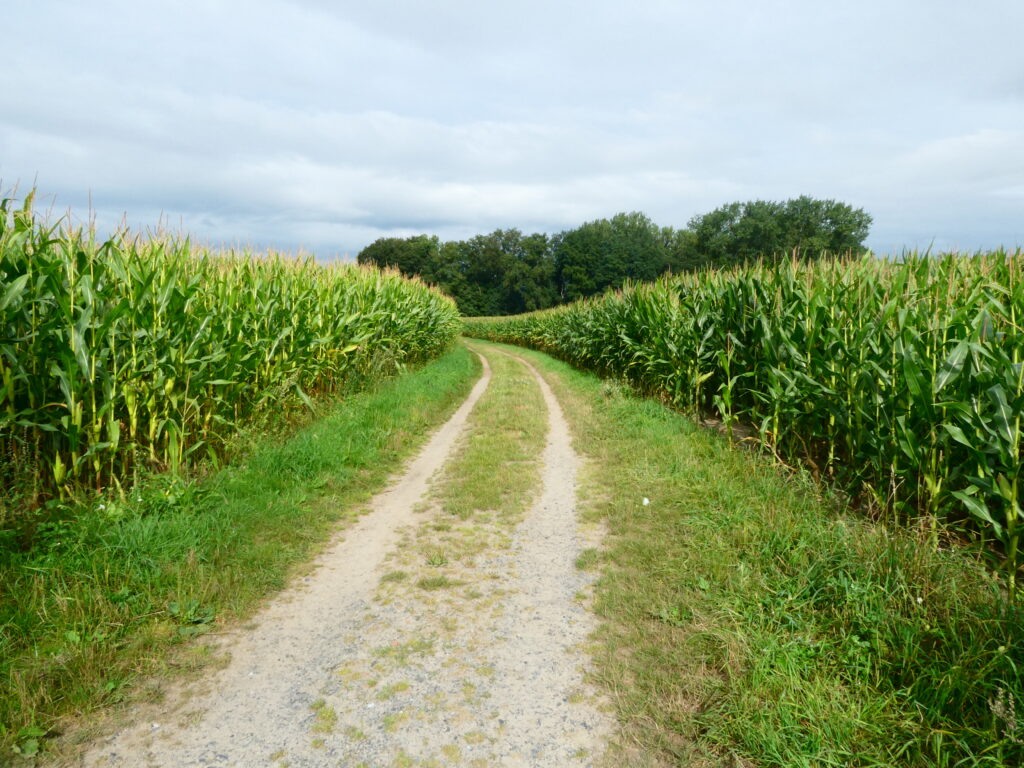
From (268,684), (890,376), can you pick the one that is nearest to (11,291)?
(268,684)

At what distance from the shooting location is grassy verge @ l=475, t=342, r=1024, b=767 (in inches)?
92.8

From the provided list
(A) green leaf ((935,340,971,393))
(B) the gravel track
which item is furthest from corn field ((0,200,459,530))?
(A) green leaf ((935,340,971,393))

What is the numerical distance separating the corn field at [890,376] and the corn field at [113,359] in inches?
253

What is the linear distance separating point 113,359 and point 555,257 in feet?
324

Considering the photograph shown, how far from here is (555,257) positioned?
327ft

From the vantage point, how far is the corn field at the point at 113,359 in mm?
4203

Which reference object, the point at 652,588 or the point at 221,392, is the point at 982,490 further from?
the point at 221,392

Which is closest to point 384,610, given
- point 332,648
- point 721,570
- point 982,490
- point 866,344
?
point 332,648

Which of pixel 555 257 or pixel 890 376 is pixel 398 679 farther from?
pixel 555 257

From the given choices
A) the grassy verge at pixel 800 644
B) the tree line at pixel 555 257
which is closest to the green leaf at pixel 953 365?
the grassy verge at pixel 800 644

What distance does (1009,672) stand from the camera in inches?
93.7

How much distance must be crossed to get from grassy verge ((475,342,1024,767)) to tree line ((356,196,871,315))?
2938 inches

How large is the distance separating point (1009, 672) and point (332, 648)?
3.54 metres

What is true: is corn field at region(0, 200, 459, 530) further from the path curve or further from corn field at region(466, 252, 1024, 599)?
corn field at region(466, 252, 1024, 599)
